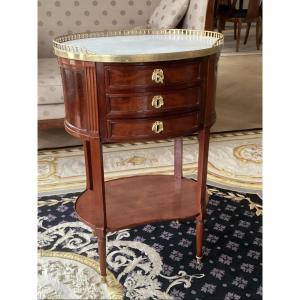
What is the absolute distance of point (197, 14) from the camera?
9.22 ft

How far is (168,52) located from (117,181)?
0.88 m

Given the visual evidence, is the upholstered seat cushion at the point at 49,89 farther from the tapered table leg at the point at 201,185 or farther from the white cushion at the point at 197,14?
the tapered table leg at the point at 201,185

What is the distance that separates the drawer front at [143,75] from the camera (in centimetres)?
140

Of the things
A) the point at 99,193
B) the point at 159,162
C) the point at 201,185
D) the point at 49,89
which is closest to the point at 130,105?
the point at 99,193

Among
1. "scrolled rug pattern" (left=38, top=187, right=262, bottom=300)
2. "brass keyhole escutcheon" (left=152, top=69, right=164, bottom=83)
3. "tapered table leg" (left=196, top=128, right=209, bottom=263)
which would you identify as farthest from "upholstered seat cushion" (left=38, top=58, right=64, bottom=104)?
"brass keyhole escutcheon" (left=152, top=69, right=164, bottom=83)

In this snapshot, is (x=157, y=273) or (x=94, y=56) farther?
(x=157, y=273)

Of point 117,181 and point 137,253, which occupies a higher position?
point 117,181

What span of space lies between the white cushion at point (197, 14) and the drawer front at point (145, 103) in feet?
4.78

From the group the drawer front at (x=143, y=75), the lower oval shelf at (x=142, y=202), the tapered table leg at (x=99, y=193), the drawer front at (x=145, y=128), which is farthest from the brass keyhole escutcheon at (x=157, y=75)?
the lower oval shelf at (x=142, y=202)

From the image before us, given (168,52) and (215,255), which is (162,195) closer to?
(215,255)

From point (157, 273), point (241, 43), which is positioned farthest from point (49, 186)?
point (241, 43)
